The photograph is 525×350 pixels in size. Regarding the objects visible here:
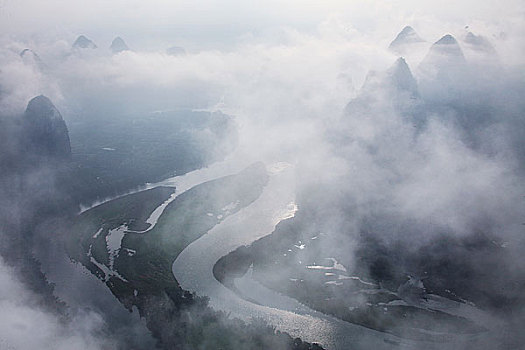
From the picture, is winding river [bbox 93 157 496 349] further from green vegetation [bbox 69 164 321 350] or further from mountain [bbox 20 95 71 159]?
mountain [bbox 20 95 71 159]

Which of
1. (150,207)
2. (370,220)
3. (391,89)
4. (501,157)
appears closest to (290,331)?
(370,220)

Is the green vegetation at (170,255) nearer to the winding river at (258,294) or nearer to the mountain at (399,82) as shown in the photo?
the winding river at (258,294)

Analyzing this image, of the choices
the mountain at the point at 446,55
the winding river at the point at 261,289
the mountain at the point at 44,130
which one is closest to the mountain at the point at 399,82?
the mountain at the point at 446,55

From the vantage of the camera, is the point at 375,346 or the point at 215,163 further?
the point at 215,163

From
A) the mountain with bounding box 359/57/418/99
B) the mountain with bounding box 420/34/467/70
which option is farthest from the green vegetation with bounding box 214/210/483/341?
the mountain with bounding box 420/34/467/70

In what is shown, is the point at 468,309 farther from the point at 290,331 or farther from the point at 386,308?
the point at 290,331

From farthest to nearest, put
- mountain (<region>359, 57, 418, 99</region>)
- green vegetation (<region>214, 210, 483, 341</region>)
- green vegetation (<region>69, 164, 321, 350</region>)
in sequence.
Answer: mountain (<region>359, 57, 418, 99</region>), green vegetation (<region>214, 210, 483, 341</region>), green vegetation (<region>69, 164, 321, 350</region>)

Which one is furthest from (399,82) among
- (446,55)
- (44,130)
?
(44,130)

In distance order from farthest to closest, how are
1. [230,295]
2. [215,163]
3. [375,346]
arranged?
1. [215,163]
2. [230,295]
3. [375,346]

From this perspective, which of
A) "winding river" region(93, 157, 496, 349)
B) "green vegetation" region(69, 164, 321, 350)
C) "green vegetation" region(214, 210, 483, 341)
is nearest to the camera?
"green vegetation" region(69, 164, 321, 350)
